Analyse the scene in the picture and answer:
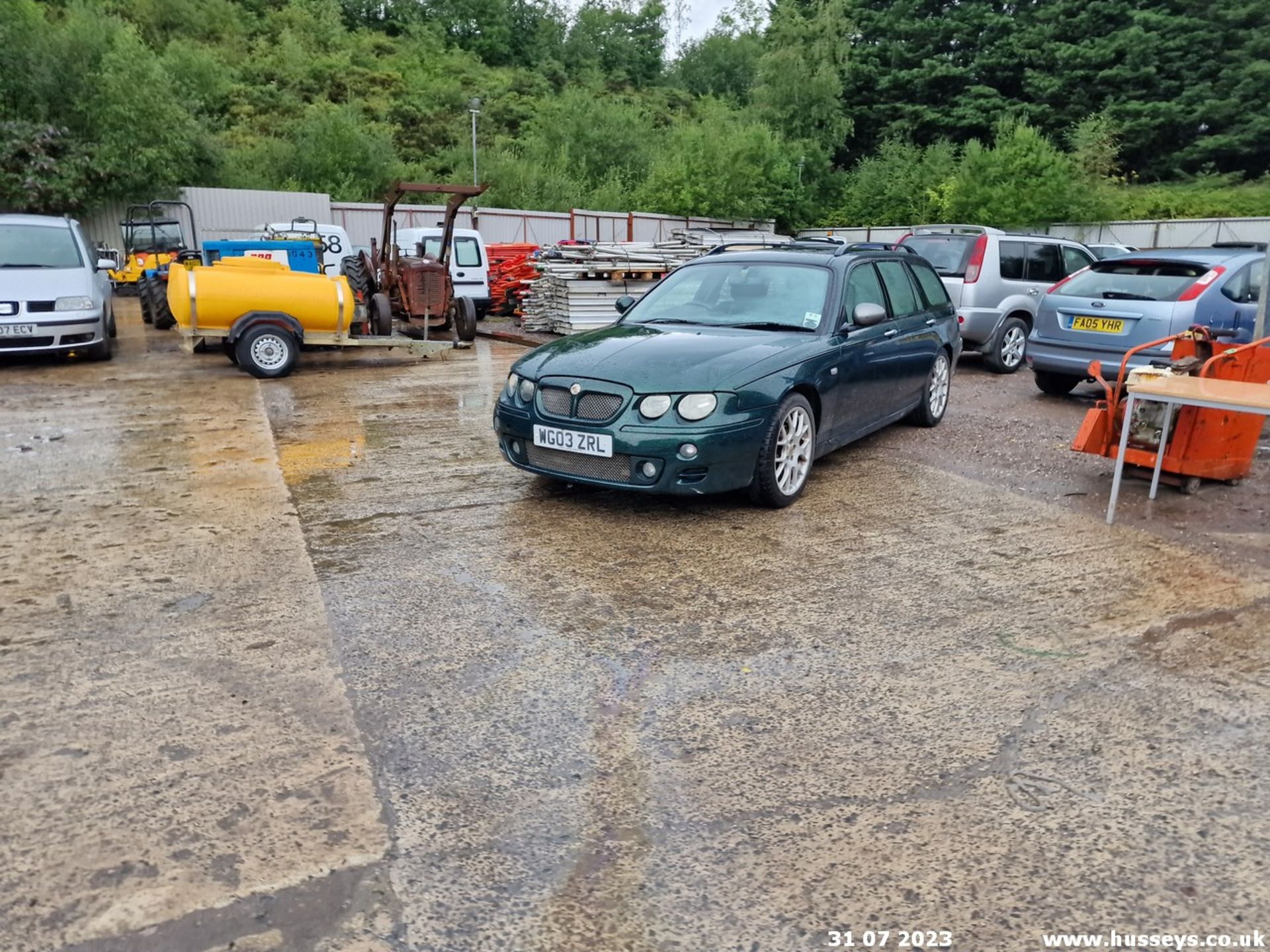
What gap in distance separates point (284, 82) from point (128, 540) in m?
50.9

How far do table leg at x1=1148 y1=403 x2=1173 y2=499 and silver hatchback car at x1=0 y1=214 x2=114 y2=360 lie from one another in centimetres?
1110

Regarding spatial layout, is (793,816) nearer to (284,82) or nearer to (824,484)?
(824,484)

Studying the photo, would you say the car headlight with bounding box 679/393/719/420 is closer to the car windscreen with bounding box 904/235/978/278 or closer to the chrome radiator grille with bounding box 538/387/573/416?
the chrome radiator grille with bounding box 538/387/573/416

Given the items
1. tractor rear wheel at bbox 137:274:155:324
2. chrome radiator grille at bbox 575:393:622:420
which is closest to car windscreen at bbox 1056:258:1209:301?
chrome radiator grille at bbox 575:393:622:420

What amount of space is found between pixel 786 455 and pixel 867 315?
119cm

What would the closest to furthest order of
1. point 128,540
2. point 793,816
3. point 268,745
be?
point 793,816, point 268,745, point 128,540

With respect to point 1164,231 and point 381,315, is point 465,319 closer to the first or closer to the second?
point 381,315

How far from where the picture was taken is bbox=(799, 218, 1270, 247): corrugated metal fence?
2680 cm

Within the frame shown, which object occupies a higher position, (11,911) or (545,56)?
(545,56)

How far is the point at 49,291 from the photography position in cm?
1061

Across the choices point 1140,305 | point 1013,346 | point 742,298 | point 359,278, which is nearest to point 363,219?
point 359,278

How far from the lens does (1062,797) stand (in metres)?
2.85

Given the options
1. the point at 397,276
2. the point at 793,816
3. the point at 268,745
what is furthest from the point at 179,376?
the point at 793,816

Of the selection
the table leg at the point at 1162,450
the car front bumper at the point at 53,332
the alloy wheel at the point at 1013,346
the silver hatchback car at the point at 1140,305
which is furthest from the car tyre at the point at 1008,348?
the car front bumper at the point at 53,332
